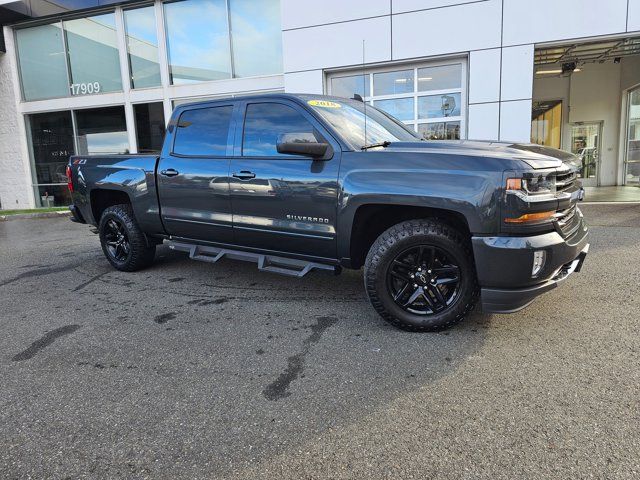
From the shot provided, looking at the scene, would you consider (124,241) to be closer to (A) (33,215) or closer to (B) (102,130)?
(A) (33,215)

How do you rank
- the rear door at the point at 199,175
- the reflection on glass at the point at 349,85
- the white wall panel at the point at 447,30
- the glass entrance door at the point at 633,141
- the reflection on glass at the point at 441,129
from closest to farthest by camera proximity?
the rear door at the point at 199,175 < the white wall panel at the point at 447,30 < the reflection on glass at the point at 441,129 < the reflection on glass at the point at 349,85 < the glass entrance door at the point at 633,141

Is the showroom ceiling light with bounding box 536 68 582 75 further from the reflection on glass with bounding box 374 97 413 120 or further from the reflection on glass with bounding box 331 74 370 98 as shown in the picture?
the reflection on glass with bounding box 331 74 370 98

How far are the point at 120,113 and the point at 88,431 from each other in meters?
14.5

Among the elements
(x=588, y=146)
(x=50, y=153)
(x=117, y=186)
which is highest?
(x=50, y=153)

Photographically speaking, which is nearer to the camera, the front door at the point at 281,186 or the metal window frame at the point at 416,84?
the front door at the point at 281,186

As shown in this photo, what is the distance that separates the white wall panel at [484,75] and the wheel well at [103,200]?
7.93 meters

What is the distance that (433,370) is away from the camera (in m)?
3.10

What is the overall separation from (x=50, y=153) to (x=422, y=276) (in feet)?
54.8

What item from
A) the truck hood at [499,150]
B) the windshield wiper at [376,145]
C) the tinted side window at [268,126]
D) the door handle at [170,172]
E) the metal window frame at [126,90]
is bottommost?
the door handle at [170,172]

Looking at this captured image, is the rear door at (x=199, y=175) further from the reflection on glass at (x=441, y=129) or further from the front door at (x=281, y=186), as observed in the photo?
the reflection on glass at (x=441, y=129)

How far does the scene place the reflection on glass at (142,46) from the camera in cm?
1435

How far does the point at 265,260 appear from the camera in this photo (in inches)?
181

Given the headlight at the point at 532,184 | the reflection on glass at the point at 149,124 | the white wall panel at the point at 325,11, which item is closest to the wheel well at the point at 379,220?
the headlight at the point at 532,184

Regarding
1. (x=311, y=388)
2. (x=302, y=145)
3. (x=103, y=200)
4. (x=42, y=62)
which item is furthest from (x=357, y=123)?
(x=42, y=62)
